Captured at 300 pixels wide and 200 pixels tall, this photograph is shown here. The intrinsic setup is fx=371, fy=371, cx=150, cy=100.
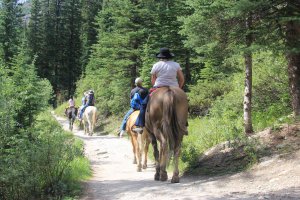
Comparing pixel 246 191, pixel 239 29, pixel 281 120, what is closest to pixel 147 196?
pixel 246 191

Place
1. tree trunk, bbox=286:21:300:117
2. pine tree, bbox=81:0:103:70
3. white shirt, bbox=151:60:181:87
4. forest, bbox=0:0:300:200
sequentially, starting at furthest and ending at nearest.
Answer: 1. pine tree, bbox=81:0:103:70
2. white shirt, bbox=151:60:181:87
3. tree trunk, bbox=286:21:300:117
4. forest, bbox=0:0:300:200

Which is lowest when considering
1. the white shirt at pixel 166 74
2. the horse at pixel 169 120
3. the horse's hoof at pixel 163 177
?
the horse's hoof at pixel 163 177

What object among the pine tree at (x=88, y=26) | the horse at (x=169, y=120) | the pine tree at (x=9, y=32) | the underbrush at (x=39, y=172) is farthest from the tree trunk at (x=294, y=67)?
the pine tree at (x=88, y=26)

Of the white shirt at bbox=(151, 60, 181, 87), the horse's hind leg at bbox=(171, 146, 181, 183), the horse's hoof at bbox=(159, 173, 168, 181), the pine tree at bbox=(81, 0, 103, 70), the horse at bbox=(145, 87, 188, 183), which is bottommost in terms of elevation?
the horse's hoof at bbox=(159, 173, 168, 181)

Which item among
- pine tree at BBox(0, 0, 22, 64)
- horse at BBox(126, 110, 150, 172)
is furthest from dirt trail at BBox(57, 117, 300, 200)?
pine tree at BBox(0, 0, 22, 64)

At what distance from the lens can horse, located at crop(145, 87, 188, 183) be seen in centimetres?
808

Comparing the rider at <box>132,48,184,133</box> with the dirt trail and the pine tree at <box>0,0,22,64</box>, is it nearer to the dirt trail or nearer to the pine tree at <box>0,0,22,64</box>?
the dirt trail

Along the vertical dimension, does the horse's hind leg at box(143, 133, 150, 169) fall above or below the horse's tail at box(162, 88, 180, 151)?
below

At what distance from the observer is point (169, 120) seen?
26.5 feet

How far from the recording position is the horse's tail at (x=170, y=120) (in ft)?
26.5

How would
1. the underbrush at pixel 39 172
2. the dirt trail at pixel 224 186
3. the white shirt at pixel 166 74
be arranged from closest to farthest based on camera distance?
the dirt trail at pixel 224 186 → the underbrush at pixel 39 172 → the white shirt at pixel 166 74

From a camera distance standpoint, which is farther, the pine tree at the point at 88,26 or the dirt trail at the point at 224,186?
the pine tree at the point at 88,26

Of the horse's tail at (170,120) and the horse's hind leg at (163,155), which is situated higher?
→ the horse's tail at (170,120)

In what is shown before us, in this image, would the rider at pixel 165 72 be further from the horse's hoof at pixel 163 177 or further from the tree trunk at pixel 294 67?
the tree trunk at pixel 294 67
